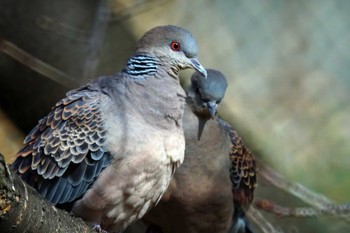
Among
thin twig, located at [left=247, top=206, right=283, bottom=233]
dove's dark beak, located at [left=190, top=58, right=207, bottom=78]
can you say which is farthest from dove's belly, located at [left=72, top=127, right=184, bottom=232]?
thin twig, located at [left=247, top=206, right=283, bottom=233]

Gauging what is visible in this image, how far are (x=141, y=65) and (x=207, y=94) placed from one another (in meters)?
0.53

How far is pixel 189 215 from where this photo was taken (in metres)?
3.78

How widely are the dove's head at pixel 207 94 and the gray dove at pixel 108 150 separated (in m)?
0.55

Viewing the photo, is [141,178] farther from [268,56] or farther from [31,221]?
[268,56]

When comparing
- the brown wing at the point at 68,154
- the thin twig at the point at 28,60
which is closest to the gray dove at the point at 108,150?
the brown wing at the point at 68,154

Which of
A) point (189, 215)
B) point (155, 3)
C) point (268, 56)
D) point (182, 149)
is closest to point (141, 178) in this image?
point (182, 149)

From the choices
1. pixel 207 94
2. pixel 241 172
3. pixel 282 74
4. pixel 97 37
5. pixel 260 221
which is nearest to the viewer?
pixel 97 37

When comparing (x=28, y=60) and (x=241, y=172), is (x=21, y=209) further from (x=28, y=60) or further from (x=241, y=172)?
(x=241, y=172)

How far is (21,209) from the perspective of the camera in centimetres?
213

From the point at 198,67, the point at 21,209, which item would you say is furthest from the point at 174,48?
the point at 21,209

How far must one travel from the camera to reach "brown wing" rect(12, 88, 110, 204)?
3.02 metres

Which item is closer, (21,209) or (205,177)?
(21,209)

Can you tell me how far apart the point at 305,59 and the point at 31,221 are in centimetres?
A: 252

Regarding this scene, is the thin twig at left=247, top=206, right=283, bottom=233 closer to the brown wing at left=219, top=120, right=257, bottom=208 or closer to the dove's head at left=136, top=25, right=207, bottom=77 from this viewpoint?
the brown wing at left=219, top=120, right=257, bottom=208
